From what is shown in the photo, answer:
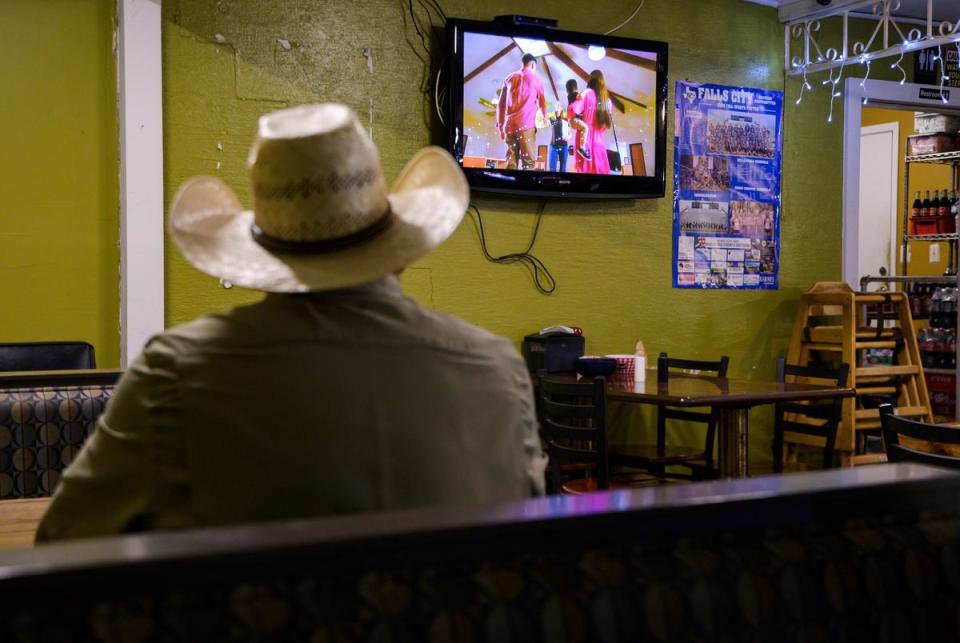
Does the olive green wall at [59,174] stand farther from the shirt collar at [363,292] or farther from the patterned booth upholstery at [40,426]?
the shirt collar at [363,292]

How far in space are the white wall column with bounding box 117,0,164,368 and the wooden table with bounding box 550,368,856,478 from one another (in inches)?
80.0

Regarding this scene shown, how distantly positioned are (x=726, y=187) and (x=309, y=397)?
16.0 ft

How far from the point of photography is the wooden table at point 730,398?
363cm

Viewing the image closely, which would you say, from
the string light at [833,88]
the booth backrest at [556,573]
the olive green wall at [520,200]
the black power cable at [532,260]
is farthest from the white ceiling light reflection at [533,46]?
the booth backrest at [556,573]

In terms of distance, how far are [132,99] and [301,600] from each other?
149 inches

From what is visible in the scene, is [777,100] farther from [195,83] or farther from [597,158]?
[195,83]

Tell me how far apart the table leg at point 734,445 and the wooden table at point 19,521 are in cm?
258

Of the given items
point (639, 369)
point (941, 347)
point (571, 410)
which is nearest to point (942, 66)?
point (941, 347)

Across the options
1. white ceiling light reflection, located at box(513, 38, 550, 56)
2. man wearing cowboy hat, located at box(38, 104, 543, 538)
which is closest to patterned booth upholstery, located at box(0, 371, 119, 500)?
man wearing cowboy hat, located at box(38, 104, 543, 538)

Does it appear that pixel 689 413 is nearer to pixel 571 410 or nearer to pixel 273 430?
pixel 571 410

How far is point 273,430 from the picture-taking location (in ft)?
3.80

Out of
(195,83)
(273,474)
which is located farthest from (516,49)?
(273,474)

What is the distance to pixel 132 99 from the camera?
414 centimetres

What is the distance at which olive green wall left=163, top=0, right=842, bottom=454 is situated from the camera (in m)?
4.36
